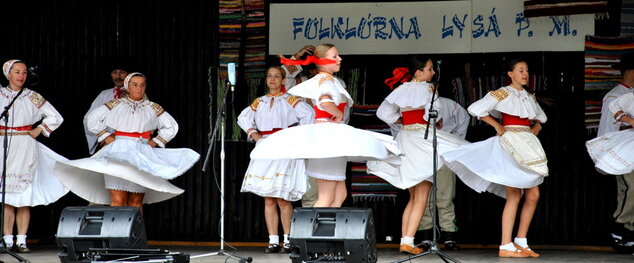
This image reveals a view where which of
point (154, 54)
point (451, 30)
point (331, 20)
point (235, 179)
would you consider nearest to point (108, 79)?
point (154, 54)

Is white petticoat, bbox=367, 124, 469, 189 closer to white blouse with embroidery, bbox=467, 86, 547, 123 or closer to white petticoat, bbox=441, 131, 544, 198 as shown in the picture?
white petticoat, bbox=441, 131, 544, 198

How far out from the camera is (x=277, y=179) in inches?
361

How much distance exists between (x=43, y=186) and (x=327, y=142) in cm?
337

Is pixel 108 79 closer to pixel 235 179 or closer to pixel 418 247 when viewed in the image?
pixel 235 179

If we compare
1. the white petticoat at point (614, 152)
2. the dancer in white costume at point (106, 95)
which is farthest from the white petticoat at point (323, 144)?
the dancer in white costume at point (106, 95)

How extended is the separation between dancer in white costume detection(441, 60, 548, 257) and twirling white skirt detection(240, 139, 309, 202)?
1306 millimetres

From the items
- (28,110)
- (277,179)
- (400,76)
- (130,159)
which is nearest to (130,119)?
(130,159)

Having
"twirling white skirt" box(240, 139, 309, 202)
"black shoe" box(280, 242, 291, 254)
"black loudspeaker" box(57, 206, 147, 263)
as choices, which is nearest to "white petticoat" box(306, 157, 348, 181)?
"black loudspeaker" box(57, 206, 147, 263)

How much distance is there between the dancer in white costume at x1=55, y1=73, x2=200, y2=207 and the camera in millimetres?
8914

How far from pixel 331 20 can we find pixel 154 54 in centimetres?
189

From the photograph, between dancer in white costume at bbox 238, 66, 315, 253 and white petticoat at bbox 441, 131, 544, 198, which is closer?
white petticoat at bbox 441, 131, 544, 198

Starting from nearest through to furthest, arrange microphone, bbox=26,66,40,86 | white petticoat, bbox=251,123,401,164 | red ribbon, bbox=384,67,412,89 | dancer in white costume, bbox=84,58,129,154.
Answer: white petticoat, bbox=251,123,401,164, microphone, bbox=26,66,40,86, red ribbon, bbox=384,67,412,89, dancer in white costume, bbox=84,58,129,154

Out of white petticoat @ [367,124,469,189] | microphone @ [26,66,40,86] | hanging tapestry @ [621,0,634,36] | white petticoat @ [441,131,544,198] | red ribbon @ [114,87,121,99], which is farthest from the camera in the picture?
red ribbon @ [114,87,121,99]

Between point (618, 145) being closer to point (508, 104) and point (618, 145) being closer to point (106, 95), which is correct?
point (508, 104)
